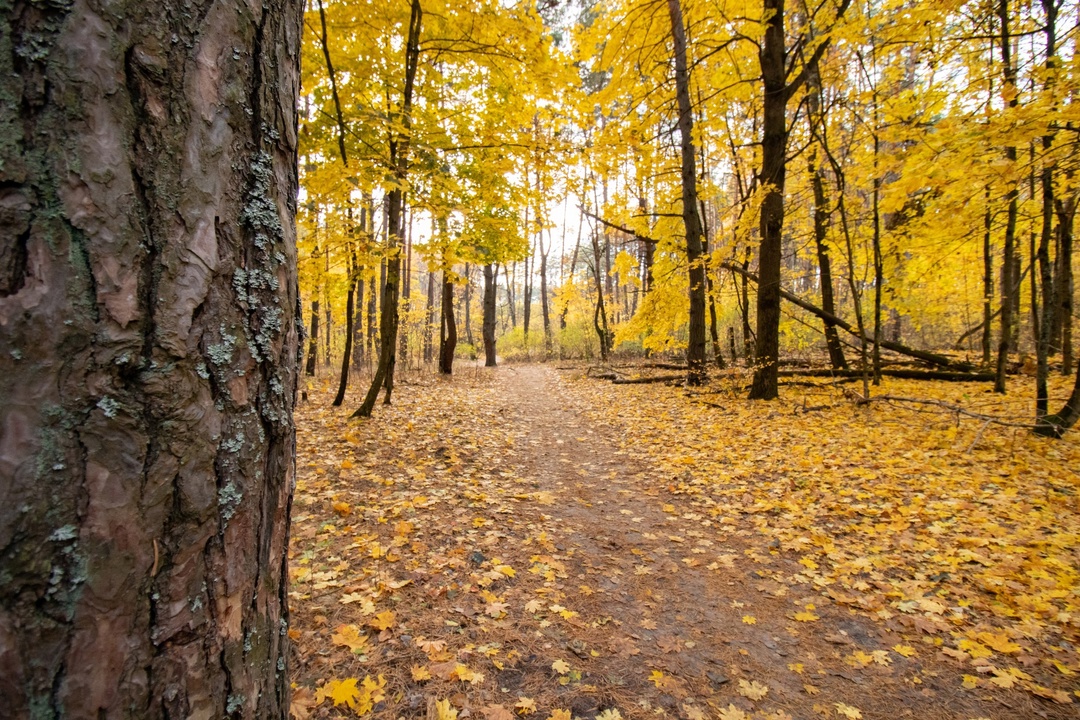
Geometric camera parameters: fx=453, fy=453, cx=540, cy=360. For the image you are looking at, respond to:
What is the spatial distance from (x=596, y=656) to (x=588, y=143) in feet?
19.8

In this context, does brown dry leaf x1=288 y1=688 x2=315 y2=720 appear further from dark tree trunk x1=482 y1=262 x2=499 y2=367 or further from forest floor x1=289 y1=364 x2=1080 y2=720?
dark tree trunk x1=482 y1=262 x2=499 y2=367

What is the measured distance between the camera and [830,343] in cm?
1019

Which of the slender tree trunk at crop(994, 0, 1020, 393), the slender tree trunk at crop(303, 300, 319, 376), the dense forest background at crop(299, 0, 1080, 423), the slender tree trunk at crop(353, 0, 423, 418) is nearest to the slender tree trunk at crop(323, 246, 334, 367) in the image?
the dense forest background at crop(299, 0, 1080, 423)

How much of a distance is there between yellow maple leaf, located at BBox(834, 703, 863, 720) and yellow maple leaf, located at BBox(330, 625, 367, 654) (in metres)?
2.34

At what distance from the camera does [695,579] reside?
3.18 m

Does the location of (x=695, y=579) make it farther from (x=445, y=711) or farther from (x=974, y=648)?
(x=445, y=711)

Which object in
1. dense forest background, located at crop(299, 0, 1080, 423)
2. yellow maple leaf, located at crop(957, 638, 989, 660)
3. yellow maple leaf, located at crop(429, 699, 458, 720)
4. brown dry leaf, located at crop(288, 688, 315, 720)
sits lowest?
yellow maple leaf, located at crop(957, 638, 989, 660)

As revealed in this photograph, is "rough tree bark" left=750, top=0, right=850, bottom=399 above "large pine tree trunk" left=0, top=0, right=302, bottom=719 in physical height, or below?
above

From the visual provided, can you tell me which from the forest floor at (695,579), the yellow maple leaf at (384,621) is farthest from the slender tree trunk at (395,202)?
the yellow maple leaf at (384,621)

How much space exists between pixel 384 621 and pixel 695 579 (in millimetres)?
2070

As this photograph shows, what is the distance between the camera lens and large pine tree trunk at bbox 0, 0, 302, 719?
2.36 feet

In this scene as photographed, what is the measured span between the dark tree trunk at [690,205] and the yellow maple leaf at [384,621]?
320 inches

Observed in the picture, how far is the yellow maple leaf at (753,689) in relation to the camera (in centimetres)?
221

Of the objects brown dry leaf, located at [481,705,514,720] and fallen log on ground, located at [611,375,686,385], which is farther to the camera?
fallen log on ground, located at [611,375,686,385]
